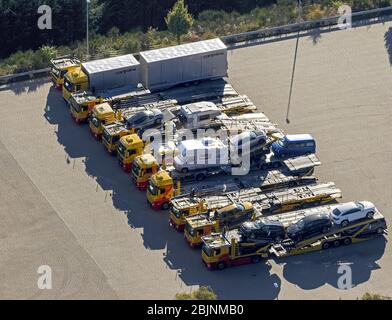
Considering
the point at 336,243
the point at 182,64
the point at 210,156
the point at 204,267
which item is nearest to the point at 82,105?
the point at 182,64

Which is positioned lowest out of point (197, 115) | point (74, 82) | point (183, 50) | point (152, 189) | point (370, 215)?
point (370, 215)

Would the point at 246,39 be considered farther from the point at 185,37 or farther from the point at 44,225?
the point at 44,225

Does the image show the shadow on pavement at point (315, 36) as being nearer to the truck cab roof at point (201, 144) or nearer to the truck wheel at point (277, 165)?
the truck wheel at point (277, 165)

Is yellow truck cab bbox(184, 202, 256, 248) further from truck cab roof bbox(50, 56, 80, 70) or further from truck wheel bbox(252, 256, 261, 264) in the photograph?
truck cab roof bbox(50, 56, 80, 70)

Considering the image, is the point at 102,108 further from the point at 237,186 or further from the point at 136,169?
the point at 237,186

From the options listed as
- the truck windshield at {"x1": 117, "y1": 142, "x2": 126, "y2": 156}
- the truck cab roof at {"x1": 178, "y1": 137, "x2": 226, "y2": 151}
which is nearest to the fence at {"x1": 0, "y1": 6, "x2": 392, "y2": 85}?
the truck windshield at {"x1": 117, "y1": 142, "x2": 126, "y2": 156}

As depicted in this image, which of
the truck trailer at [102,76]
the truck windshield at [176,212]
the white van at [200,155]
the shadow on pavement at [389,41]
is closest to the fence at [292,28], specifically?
the shadow on pavement at [389,41]

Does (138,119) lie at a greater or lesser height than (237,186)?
greater
